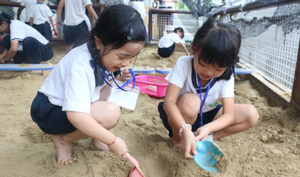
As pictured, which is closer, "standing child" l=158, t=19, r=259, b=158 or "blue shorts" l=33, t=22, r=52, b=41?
"standing child" l=158, t=19, r=259, b=158

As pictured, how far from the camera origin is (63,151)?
1.30 metres

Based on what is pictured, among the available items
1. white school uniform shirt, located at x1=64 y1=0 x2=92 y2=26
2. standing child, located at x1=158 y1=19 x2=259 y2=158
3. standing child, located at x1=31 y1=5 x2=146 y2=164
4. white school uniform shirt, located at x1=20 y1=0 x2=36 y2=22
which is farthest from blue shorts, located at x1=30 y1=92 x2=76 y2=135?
white school uniform shirt, located at x1=20 y1=0 x2=36 y2=22

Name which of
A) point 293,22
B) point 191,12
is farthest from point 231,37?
point 191,12

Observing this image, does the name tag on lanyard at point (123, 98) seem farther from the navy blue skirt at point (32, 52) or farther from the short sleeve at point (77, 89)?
the navy blue skirt at point (32, 52)

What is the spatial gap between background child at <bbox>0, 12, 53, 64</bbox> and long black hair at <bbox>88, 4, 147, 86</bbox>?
2.48 metres

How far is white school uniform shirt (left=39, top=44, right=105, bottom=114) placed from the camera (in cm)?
104

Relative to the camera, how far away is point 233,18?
3.89 meters

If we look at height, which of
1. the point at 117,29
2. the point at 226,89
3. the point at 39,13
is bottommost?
the point at 226,89

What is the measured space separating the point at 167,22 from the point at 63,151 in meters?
5.43

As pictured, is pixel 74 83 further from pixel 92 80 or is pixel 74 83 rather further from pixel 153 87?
pixel 153 87

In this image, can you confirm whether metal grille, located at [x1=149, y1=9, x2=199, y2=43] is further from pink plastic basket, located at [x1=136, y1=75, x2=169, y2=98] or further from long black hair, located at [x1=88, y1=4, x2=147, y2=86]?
long black hair, located at [x1=88, y1=4, x2=147, y2=86]

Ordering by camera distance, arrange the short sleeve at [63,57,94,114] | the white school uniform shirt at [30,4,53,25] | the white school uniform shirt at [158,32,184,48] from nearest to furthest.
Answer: the short sleeve at [63,57,94,114] → the white school uniform shirt at [158,32,184,48] → the white school uniform shirt at [30,4,53,25]

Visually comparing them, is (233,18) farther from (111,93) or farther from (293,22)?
(111,93)

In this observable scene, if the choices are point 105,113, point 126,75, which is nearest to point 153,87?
point 126,75
